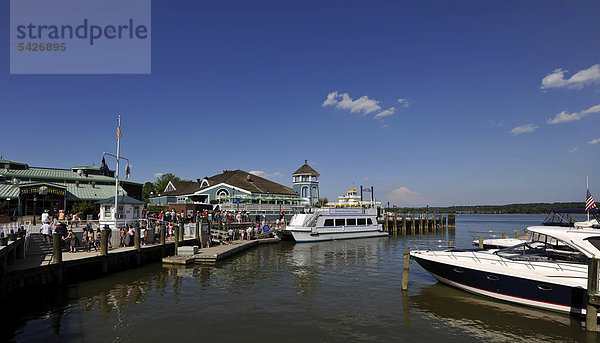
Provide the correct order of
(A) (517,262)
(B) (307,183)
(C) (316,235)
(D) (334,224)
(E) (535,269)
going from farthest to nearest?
(B) (307,183), (D) (334,224), (C) (316,235), (A) (517,262), (E) (535,269)

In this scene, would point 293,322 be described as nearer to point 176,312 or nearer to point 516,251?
point 176,312

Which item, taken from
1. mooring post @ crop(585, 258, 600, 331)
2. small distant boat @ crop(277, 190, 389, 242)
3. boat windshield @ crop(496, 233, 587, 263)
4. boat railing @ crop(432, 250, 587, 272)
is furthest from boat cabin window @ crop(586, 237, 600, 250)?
small distant boat @ crop(277, 190, 389, 242)

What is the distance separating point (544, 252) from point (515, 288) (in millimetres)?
2582

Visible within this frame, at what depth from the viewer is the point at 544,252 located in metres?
15.1

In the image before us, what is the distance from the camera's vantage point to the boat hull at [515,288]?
12780 millimetres

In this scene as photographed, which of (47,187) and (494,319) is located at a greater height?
(47,187)

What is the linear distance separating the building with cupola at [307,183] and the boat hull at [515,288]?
39253mm

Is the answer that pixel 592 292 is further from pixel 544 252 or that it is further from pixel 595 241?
pixel 544 252

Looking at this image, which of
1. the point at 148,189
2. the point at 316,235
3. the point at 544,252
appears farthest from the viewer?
the point at 148,189

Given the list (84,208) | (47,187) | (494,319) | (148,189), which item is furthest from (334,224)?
(148,189)

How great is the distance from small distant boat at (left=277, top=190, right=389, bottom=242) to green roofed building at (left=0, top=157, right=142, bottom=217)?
1903cm

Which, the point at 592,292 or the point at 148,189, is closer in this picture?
the point at 592,292

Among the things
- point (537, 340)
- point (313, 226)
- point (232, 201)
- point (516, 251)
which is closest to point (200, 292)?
point (537, 340)

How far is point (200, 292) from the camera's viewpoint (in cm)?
1619
